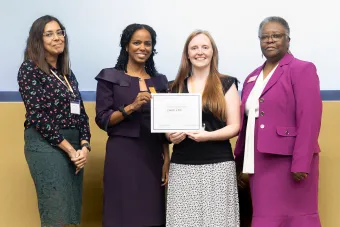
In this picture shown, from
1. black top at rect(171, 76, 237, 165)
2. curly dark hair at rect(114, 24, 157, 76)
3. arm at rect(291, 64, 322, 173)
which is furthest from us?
curly dark hair at rect(114, 24, 157, 76)

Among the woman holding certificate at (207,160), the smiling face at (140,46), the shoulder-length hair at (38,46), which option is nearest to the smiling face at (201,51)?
the woman holding certificate at (207,160)

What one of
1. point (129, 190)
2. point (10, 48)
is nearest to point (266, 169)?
point (129, 190)

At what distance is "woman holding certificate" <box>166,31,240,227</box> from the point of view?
2674 mm

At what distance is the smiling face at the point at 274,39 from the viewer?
273 centimetres

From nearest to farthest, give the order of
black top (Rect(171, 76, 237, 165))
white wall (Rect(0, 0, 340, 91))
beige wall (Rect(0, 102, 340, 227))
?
Result: black top (Rect(171, 76, 237, 165)), white wall (Rect(0, 0, 340, 91)), beige wall (Rect(0, 102, 340, 227))

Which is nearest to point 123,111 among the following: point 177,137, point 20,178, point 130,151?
point 130,151

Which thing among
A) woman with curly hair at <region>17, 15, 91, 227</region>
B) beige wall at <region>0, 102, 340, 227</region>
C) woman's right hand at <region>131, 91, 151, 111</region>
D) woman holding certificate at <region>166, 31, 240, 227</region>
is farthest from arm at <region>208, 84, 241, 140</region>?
beige wall at <region>0, 102, 340, 227</region>

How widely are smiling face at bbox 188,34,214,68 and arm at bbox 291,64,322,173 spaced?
1.46 feet

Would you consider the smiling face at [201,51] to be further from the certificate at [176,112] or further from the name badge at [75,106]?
the name badge at [75,106]

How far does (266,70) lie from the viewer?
2.85m

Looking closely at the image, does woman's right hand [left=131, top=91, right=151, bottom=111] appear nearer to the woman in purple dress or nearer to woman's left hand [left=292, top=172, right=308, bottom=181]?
the woman in purple dress

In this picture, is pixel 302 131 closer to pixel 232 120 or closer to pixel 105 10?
pixel 232 120

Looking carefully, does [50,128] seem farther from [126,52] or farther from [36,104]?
[126,52]

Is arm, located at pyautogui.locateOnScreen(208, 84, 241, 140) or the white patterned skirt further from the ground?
arm, located at pyautogui.locateOnScreen(208, 84, 241, 140)
